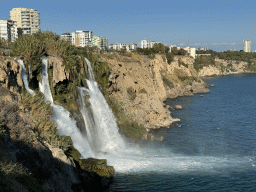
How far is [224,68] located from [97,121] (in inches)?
5231

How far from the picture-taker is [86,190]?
19109mm

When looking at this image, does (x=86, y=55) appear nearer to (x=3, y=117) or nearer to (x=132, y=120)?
(x=132, y=120)

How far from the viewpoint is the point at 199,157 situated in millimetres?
28438

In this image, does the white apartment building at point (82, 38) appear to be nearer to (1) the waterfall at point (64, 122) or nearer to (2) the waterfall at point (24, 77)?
(1) the waterfall at point (64, 122)

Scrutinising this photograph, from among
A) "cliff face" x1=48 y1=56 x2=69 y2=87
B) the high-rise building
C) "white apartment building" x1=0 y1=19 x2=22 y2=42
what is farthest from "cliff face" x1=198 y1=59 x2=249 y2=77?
Answer: "cliff face" x1=48 y1=56 x2=69 y2=87

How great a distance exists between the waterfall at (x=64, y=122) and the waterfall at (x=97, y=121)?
376 centimetres

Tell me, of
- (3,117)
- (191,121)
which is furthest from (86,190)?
(191,121)

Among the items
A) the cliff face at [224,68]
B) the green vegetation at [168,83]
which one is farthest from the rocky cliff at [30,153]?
the cliff face at [224,68]

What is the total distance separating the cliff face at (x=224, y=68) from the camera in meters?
140

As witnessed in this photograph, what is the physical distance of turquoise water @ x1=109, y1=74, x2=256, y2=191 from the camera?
22172mm

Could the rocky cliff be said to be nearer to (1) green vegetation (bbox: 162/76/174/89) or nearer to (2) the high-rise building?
(1) green vegetation (bbox: 162/76/174/89)

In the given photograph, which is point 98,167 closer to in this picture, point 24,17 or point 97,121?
point 97,121

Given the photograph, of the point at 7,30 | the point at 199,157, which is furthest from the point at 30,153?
the point at 7,30

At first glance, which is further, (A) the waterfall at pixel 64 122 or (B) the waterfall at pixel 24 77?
(A) the waterfall at pixel 64 122
